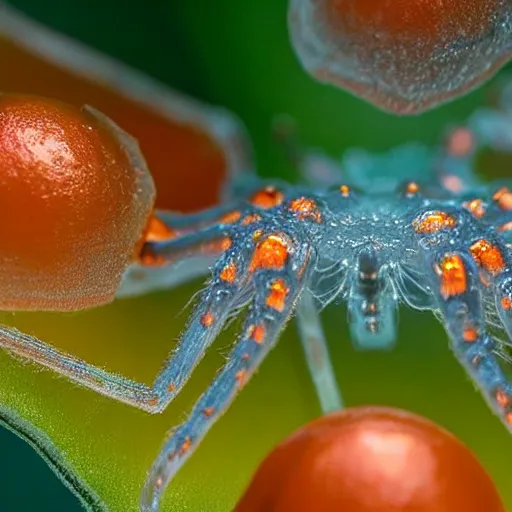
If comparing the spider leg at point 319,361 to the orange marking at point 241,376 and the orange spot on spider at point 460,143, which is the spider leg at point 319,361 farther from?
the orange spot on spider at point 460,143

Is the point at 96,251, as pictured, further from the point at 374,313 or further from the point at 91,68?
the point at 91,68

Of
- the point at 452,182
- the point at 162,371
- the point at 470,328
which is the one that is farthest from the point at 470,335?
the point at 452,182

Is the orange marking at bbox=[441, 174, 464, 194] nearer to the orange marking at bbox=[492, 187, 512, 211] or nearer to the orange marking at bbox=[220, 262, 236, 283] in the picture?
the orange marking at bbox=[492, 187, 512, 211]

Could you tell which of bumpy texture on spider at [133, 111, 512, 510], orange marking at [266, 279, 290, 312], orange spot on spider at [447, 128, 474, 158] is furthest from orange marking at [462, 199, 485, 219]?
orange spot on spider at [447, 128, 474, 158]

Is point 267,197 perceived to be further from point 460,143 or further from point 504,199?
point 460,143

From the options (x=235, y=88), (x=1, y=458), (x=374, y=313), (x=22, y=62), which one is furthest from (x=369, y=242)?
(x=235, y=88)

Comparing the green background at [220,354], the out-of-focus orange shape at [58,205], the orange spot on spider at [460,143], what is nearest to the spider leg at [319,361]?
the green background at [220,354]
